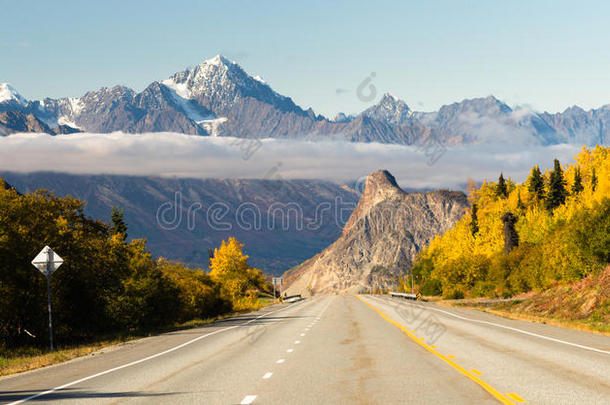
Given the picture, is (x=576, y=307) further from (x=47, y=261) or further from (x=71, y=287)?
(x=47, y=261)

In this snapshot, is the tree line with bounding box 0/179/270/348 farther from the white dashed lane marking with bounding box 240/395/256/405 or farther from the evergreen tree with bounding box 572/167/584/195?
the evergreen tree with bounding box 572/167/584/195

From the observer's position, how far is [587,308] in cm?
3712

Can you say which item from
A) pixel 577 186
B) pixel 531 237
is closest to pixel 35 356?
pixel 531 237

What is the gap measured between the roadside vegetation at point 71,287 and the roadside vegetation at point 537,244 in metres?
23.0

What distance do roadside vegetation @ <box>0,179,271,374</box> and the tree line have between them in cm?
4

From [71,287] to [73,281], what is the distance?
30cm

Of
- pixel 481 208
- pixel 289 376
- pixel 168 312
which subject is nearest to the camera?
pixel 289 376

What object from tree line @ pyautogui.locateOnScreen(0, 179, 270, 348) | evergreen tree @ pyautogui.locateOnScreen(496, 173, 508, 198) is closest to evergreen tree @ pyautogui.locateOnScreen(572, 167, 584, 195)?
evergreen tree @ pyautogui.locateOnScreen(496, 173, 508, 198)

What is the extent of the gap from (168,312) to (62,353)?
17918mm

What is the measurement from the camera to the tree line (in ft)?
89.6

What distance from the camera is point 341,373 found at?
1489 centimetres

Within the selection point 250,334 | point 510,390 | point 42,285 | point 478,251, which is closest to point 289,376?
point 510,390

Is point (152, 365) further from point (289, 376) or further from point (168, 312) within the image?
point (168, 312)

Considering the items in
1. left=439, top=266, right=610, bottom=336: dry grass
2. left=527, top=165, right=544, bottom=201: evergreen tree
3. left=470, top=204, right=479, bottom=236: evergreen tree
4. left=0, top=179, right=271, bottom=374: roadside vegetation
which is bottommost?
left=439, top=266, right=610, bottom=336: dry grass
